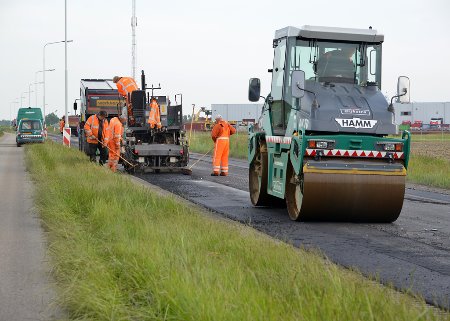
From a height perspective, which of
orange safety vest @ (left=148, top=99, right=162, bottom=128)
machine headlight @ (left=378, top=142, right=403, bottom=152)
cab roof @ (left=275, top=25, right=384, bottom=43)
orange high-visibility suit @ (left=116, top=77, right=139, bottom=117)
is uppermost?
cab roof @ (left=275, top=25, right=384, bottom=43)

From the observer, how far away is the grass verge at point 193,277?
5.16 metres

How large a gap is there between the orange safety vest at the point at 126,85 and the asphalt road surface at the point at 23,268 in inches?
463

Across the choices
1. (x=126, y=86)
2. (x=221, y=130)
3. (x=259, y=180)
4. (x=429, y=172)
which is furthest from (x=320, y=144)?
(x=126, y=86)

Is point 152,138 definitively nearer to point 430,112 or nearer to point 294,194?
point 294,194

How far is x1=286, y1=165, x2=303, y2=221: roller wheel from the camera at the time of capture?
12.1m

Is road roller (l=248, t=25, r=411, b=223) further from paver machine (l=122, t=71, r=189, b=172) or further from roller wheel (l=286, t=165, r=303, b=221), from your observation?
paver machine (l=122, t=71, r=189, b=172)

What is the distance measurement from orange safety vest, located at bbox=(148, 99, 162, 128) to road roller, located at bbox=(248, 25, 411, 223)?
11076 mm

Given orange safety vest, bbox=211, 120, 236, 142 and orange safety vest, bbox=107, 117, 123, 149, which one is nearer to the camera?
orange safety vest, bbox=211, 120, 236, 142

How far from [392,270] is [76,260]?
9.71ft

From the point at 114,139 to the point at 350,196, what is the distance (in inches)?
485

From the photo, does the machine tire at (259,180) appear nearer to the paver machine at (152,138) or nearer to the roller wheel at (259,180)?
the roller wheel at (259,180)

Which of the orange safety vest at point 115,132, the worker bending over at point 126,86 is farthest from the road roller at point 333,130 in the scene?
the worker bending over at point 126,86

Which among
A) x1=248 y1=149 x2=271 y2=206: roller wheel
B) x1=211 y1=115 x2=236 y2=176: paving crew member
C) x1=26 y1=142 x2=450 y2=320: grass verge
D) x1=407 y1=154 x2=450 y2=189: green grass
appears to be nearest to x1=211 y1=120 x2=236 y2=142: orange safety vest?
x1=211 y1=115 x2=236 y2=176: paving crew member

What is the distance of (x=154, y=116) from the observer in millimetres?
24688
